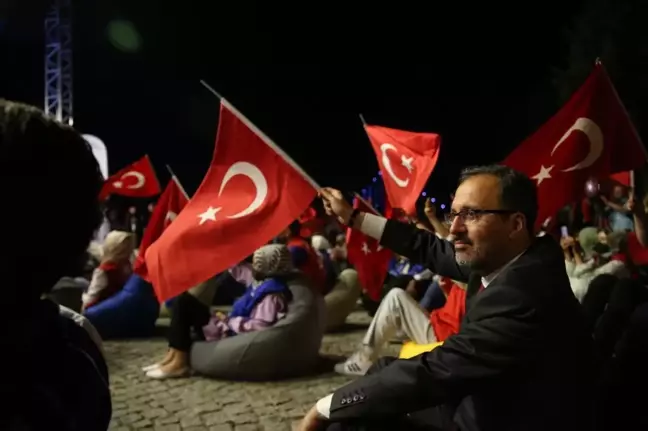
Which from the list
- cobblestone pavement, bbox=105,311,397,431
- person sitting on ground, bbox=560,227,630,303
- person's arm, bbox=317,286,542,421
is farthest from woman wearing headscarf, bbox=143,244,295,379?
person's arm, bbox=317,286,542,421

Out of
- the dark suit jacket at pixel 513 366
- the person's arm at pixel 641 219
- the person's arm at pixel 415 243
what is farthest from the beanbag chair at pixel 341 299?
the dark suit jacket at pixel 513 366

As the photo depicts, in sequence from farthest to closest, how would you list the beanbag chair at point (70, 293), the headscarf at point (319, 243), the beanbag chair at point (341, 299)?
the headscarf at point (319, 243)
the beanbag chair at point (341, 299)
the beanbag chair at point (70, 293)

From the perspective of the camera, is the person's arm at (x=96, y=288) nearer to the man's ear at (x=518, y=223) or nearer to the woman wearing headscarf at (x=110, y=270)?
the woman wearing headscarf at (x=110, y=270)

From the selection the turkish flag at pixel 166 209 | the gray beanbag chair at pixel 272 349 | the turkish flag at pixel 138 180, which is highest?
the turkish flag at pixel 138 180

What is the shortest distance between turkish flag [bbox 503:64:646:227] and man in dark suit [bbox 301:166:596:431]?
2.90 m

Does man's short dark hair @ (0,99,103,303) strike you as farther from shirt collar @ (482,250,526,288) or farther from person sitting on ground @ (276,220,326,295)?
person sitting on ground @ (276,220,326,295)

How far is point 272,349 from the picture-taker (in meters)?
5.68

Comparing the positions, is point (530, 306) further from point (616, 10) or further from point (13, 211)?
point (616, 10)

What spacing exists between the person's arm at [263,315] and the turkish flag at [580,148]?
228 centimetres

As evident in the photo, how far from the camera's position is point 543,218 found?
5.28 m

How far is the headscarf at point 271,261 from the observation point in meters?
5.81

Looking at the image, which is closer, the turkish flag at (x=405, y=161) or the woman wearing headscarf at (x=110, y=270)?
the turkish flag at (x=405, y=161)

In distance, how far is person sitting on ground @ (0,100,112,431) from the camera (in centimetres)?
117

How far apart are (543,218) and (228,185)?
8.28 feet
